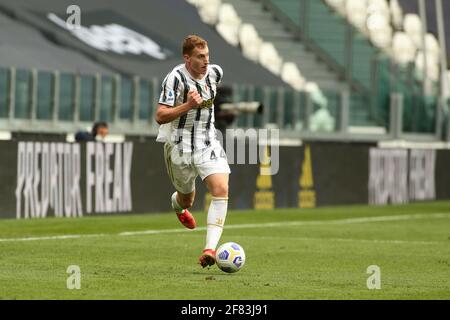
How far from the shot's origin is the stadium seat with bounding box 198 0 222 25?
35594 millimetres

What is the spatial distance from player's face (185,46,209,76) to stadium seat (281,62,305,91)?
79.2ft

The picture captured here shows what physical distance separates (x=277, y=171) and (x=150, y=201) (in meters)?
3.76

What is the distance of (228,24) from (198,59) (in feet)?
82.2

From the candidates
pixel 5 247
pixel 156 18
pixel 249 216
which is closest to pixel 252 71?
pixel 156 18

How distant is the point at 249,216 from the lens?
22.7 metres

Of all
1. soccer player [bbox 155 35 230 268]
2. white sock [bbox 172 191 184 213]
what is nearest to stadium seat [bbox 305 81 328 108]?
white sock [bbox 172 191 184 213]

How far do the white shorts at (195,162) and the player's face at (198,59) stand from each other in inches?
29.8

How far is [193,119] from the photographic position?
12094 millimetres

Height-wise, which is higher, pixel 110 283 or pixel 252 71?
pixel 252 71

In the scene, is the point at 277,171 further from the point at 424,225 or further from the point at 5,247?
the point at 5,247

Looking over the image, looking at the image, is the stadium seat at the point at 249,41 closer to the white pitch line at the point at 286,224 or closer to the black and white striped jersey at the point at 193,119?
the white pitch line at the point at 286,224

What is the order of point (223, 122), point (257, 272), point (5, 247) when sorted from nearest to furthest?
point (257, 272)
point (5, 247)
point (223, 122)

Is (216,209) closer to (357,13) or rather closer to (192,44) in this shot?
(192,44)

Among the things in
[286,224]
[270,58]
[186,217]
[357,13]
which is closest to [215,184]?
[186,217]
